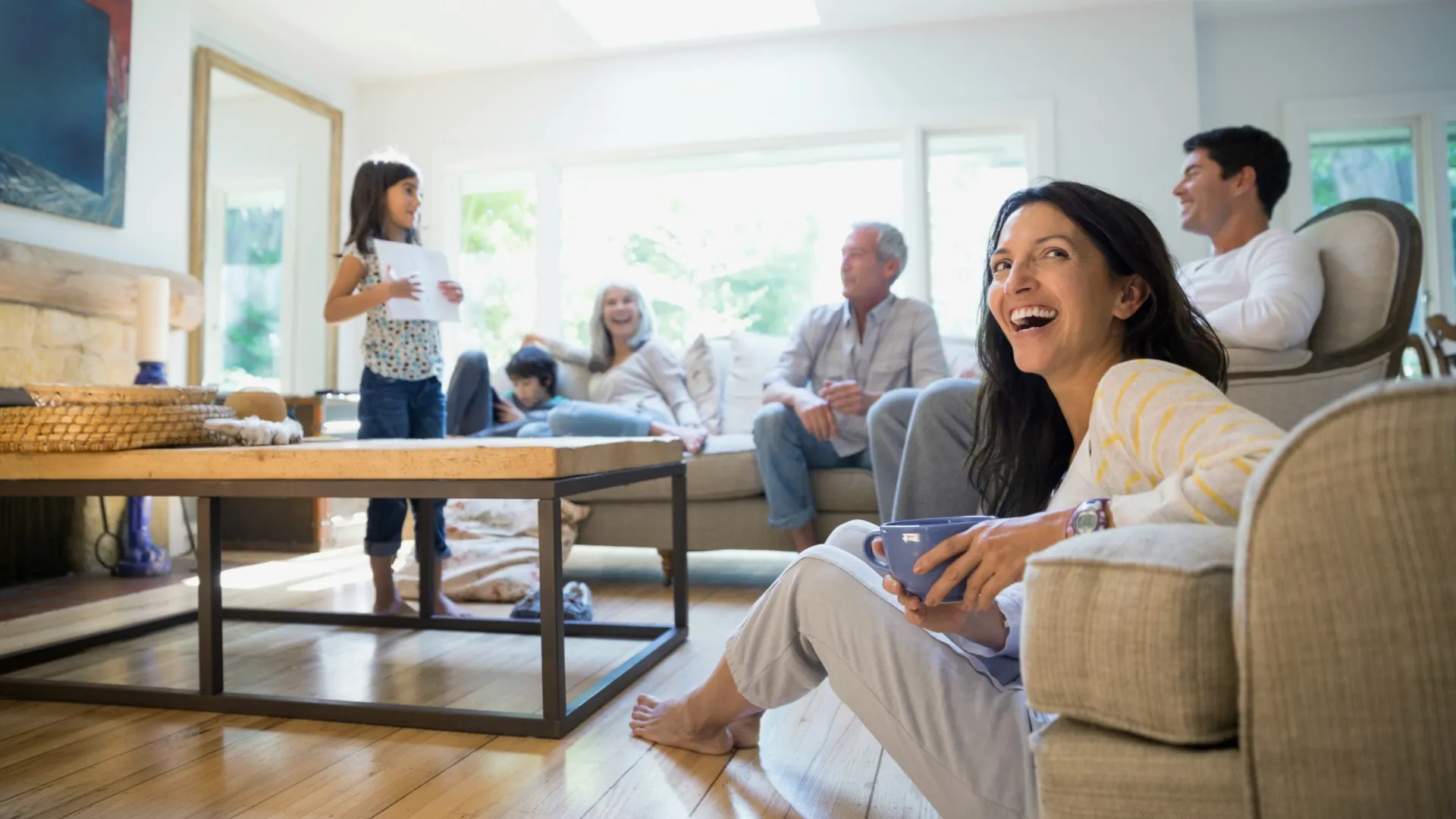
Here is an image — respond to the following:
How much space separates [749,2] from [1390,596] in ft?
14.0

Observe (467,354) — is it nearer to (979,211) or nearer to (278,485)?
(278,485)

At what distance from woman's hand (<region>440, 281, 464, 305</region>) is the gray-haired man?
947mm

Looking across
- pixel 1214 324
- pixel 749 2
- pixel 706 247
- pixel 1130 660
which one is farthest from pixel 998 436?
pixel 706 247

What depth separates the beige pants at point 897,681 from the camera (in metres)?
0.87

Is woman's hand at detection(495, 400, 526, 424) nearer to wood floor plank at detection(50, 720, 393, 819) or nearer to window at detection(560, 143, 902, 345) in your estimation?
window at detection(560, 143, 902, 345)

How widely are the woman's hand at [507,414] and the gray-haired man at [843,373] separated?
1.05 m

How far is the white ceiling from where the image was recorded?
4.22 m

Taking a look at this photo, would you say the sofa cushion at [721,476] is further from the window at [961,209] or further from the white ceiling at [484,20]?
the white ceiling at [484,20]

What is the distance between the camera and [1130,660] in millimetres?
597

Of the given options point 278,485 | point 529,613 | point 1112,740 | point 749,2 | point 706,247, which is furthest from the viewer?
point 706,247

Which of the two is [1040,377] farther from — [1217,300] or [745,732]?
[1217,300]

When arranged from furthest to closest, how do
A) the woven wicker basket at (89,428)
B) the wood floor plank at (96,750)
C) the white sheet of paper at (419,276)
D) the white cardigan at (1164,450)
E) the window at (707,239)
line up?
the window at (707,239) → the white sheet of paper at (419,276) → the woven wicker basket at (89,428) → the wood floor plank at (96,750) → the white cardigan at (1164,450)

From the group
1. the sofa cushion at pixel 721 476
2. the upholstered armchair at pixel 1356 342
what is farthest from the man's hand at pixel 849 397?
the upholstered armchair at pixel 1356 342

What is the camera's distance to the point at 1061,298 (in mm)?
1014
